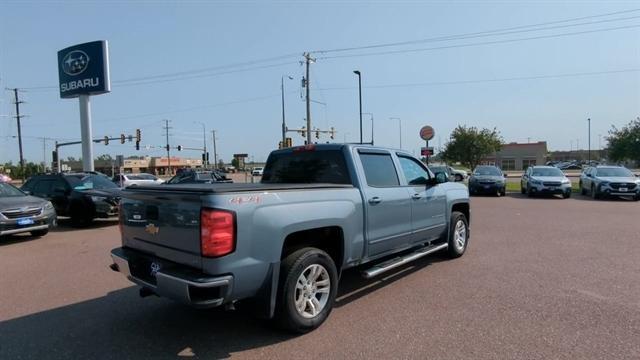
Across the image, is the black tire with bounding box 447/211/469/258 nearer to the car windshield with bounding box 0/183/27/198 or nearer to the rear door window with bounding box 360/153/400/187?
the rear door window with bounding box 360/153/400/187

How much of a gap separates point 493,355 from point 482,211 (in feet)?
39.5

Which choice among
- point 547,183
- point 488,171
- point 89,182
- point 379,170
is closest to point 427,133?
point 488,171

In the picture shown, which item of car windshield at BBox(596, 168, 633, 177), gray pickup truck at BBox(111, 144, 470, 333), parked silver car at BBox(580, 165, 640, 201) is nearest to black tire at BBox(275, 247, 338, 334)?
gray pickup truck at BBox(111, 144, 470, 333)

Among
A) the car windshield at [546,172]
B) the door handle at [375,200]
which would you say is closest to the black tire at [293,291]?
the door handle at [375,200]

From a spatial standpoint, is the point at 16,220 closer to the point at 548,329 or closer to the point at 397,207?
the point at 397,207

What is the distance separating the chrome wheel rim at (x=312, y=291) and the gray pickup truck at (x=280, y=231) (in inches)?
0.4

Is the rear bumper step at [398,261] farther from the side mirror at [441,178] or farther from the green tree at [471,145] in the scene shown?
the green tree at [471,145]

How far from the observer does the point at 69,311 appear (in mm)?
5273

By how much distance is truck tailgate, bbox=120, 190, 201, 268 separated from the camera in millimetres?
3972

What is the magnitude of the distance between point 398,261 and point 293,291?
73.7 inches

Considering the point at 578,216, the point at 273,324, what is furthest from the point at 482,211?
the point at 273,324

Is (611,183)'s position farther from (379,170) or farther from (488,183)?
(379,170)

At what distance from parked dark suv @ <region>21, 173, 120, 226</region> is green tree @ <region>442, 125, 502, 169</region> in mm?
38900

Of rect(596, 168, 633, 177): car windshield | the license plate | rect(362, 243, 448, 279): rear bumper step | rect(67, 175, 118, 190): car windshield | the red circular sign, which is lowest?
rect(362, 243, 448, 279): rear bumper step
